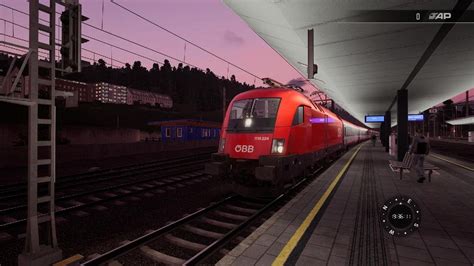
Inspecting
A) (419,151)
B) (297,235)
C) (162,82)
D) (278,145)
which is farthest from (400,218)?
(162,82)

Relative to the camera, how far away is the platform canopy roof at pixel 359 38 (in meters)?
5.45

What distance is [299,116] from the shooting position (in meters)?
7.54

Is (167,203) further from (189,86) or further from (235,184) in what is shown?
(189,86)

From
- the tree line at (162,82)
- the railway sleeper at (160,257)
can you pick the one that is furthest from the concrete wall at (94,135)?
the tree line at (162,82)

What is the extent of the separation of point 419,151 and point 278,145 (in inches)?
222

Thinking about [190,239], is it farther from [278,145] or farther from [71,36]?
[71,36]

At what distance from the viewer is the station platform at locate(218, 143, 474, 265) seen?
3818 mm

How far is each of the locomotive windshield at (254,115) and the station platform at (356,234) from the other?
2194mm

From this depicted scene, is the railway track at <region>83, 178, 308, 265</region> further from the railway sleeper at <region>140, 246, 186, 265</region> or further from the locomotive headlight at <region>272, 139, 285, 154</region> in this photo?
the locomotive headlight at <region>272, 139, 285, 154</region>

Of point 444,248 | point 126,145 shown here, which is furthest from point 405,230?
point 126,145

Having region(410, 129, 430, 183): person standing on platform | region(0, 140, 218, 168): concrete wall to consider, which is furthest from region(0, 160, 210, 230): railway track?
region(0, 140, 218, 168): concrete wall

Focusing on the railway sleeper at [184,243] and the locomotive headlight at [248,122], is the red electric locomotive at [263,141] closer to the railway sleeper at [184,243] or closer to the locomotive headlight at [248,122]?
the locomotive headlight at [248,122]

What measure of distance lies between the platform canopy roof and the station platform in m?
4.23

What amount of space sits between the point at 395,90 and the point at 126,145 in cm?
2001
